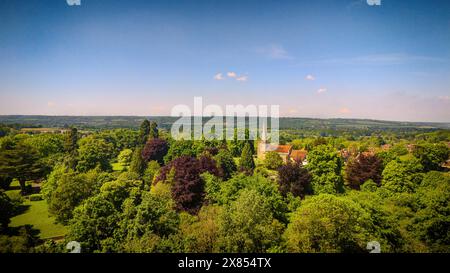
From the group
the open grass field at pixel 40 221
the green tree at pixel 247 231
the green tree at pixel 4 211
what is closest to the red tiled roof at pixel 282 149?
the green tree at pixel 247 231

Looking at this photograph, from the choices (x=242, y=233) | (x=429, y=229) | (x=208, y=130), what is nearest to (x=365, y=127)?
(x=208, y=130)

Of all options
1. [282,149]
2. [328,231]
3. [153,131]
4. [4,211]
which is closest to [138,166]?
[4,211]

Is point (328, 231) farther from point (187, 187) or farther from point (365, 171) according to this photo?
point (365, 171)

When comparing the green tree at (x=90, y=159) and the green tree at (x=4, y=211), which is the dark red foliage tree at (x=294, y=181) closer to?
the green tree at (x=4, y=211)

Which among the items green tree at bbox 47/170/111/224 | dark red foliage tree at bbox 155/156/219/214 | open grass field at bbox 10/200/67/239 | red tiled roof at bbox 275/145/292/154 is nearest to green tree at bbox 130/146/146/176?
dark red foliage tree at bbox 155/156/219/214
